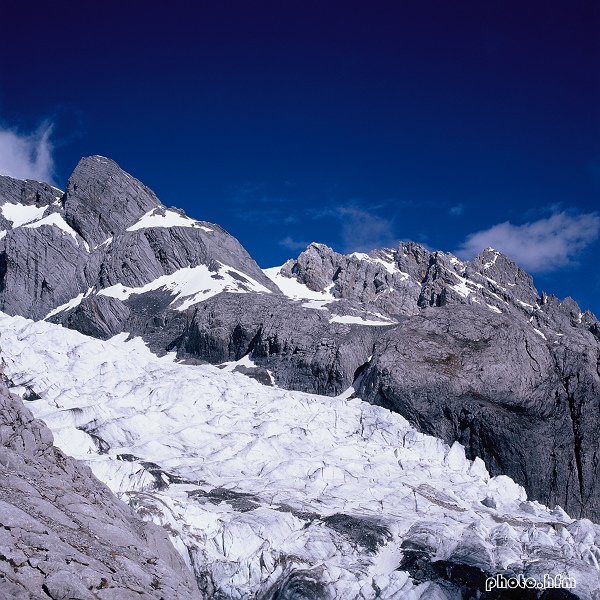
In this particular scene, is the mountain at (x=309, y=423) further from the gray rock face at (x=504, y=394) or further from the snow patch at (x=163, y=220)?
the snow patch at (x=163, y=220)

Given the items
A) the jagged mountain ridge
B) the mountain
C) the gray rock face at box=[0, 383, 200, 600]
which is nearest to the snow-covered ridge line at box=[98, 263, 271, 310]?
the jagged mountain ridge

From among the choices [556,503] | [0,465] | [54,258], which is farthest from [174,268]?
[0,465]

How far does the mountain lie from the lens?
41156 millimetres

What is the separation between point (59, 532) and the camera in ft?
70.0

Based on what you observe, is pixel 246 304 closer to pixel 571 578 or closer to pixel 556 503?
pixel 556 503

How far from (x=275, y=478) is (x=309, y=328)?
42.1 meters

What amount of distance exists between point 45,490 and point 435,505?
35492mm

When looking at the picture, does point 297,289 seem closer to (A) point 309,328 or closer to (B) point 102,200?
(B) point 102,200

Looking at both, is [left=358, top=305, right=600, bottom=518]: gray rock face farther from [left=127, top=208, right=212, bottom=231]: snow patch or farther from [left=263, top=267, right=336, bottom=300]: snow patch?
[left=263, top=267, right=336, bottom=300]: snow patch

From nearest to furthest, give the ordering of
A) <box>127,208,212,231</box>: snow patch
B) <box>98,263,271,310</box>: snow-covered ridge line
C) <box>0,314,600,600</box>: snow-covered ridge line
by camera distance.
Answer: <box>0,314,600,600</box>: snow-covered ridge line, <box>98,263,271,310</box>: snow-covered ridge line, <box>127,208,212,231</box>: snow patch

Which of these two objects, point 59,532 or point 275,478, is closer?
point 59,532

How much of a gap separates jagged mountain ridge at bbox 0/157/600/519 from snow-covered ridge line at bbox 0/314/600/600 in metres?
6.99

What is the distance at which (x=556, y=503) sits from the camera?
6812 cm

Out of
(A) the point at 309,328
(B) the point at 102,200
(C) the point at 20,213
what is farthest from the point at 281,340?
(C) the point at 20,213
